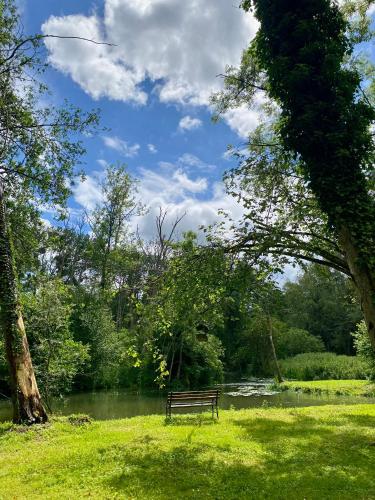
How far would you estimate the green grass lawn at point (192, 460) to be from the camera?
5.87 metres

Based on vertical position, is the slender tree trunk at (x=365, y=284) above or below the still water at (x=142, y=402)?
above

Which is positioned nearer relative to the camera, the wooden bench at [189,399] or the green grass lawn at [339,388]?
the wooden bench at [189,399]

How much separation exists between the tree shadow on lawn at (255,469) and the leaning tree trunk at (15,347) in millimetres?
4409

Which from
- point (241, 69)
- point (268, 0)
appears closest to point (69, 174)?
point (241, 69)

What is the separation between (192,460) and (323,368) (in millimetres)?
29644

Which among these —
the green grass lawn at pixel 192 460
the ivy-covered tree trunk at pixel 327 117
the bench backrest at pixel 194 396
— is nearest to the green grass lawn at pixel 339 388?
the green grass lawn at pixel 192 460

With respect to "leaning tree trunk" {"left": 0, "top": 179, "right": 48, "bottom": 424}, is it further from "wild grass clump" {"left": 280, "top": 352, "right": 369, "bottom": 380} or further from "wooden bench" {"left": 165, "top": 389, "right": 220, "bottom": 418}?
"wild grass clump" {"left": 280, "top": 352, "right": 369, "bottom": 380}

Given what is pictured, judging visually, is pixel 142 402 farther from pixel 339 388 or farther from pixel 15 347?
pixel 15 347

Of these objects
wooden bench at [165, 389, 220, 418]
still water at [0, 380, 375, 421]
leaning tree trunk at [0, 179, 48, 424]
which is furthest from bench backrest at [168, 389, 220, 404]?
still water at [0, 380, 375, 421]

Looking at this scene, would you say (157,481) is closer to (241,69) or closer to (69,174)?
(69,174)

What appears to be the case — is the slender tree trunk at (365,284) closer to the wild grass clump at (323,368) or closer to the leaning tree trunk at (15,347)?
the leaning tree trunk at (15,347)

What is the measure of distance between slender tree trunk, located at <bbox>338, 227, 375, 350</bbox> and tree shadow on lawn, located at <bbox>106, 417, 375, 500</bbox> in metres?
2.26

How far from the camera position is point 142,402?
23.2 m

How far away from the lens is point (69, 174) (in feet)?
44.1
